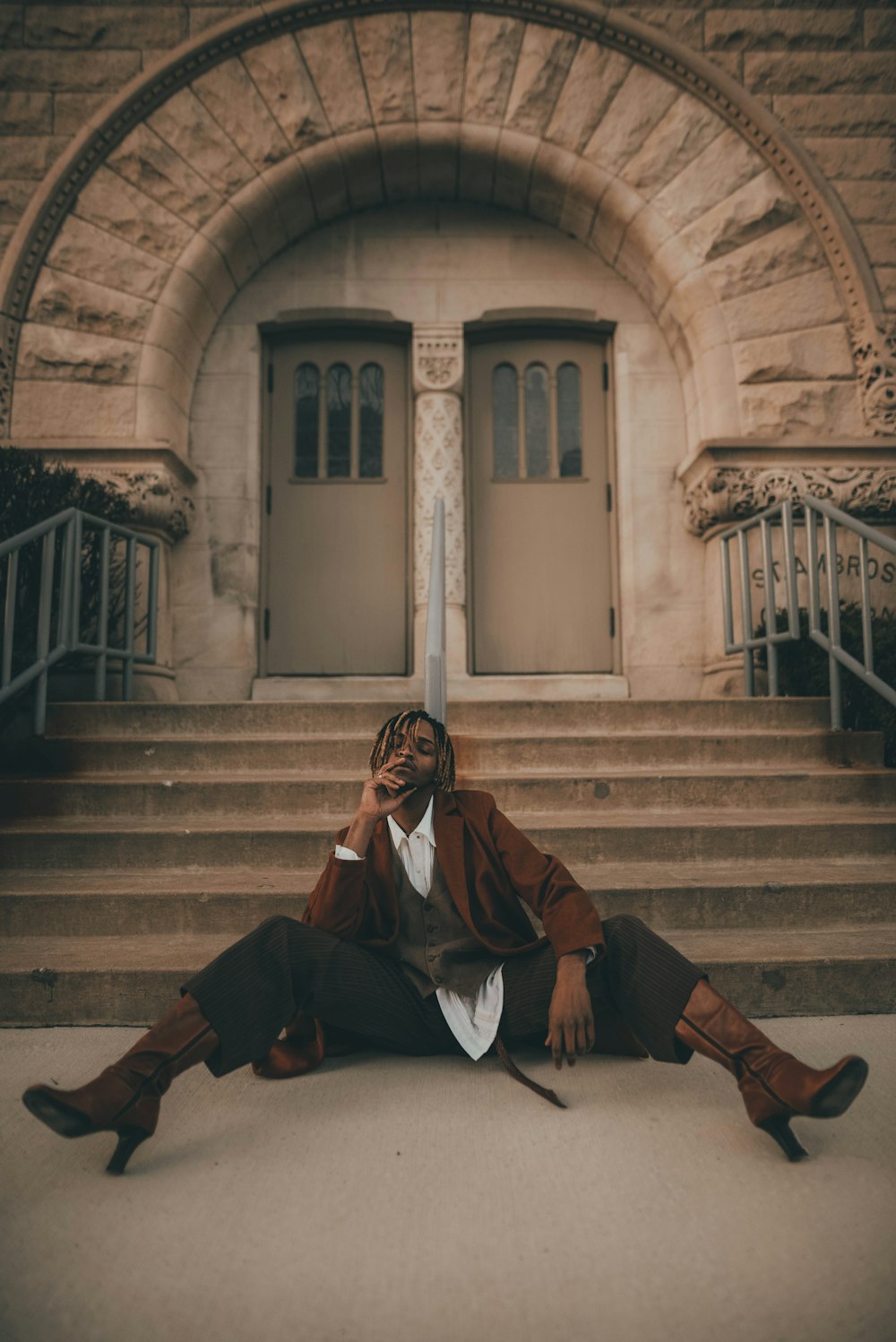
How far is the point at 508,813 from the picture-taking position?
381 cm

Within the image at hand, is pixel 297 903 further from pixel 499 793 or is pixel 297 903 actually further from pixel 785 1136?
pixel 785 1136

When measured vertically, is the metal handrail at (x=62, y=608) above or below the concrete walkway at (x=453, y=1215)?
above

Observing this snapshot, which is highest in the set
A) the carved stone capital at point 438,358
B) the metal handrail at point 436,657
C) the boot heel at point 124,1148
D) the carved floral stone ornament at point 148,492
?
the carved stone capital at point 438,358

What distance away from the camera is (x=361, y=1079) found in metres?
2.37

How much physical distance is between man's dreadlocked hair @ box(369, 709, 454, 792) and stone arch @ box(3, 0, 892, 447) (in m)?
4.27

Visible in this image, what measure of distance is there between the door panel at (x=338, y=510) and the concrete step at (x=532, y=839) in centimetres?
309

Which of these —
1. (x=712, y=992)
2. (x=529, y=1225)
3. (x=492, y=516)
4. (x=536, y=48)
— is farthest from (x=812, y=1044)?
(x=536, y=48)

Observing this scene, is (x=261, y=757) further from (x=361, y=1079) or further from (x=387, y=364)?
(x=387, y=364)

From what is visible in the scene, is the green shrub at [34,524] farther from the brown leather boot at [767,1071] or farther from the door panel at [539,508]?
the brown leather boot at [767,1071]

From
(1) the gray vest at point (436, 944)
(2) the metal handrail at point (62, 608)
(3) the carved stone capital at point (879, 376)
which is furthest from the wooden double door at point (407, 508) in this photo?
(1) the gray vest at point (436, 944)

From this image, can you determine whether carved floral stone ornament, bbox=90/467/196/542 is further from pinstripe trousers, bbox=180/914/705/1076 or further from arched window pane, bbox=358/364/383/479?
pinstripe trousers, bbox=180/914/705/1076

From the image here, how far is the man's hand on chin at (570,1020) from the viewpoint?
208 centimetres

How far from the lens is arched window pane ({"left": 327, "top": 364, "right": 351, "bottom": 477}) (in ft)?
22.5

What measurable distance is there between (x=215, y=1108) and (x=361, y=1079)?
383 millimetres
